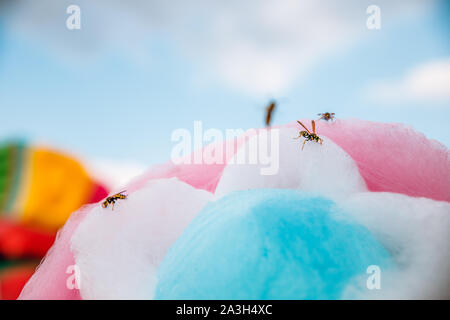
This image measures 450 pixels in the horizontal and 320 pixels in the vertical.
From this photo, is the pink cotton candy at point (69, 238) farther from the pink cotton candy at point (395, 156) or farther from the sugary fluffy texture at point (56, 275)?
the pink cotton candy at point (395, 156)

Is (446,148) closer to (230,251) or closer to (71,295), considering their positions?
(230,251)

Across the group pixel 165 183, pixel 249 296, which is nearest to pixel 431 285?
pixel 249 296

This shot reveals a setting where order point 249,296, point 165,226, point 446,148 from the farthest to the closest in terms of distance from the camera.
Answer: point 446,148, point 165,226, point 249,296

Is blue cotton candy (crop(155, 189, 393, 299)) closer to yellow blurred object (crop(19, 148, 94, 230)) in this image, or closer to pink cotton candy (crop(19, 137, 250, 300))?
pink cotton candy (crop(19, 137, 250, 300))

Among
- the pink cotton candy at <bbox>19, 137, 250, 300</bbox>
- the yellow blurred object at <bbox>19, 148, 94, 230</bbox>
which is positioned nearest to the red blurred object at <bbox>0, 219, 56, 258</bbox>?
the yellow blurred object at <bbox>19, 148, 94, 230</bbox>

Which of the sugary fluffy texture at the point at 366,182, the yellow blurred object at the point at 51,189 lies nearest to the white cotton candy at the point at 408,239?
the sugary fluffy texture at the point at 366,182

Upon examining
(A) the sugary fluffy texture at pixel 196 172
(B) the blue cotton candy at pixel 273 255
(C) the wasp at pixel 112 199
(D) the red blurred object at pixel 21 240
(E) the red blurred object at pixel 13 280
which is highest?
(A) the sugary fluffy texture at pixel 196 172

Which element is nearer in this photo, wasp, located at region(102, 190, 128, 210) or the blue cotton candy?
the blue cotton candy
